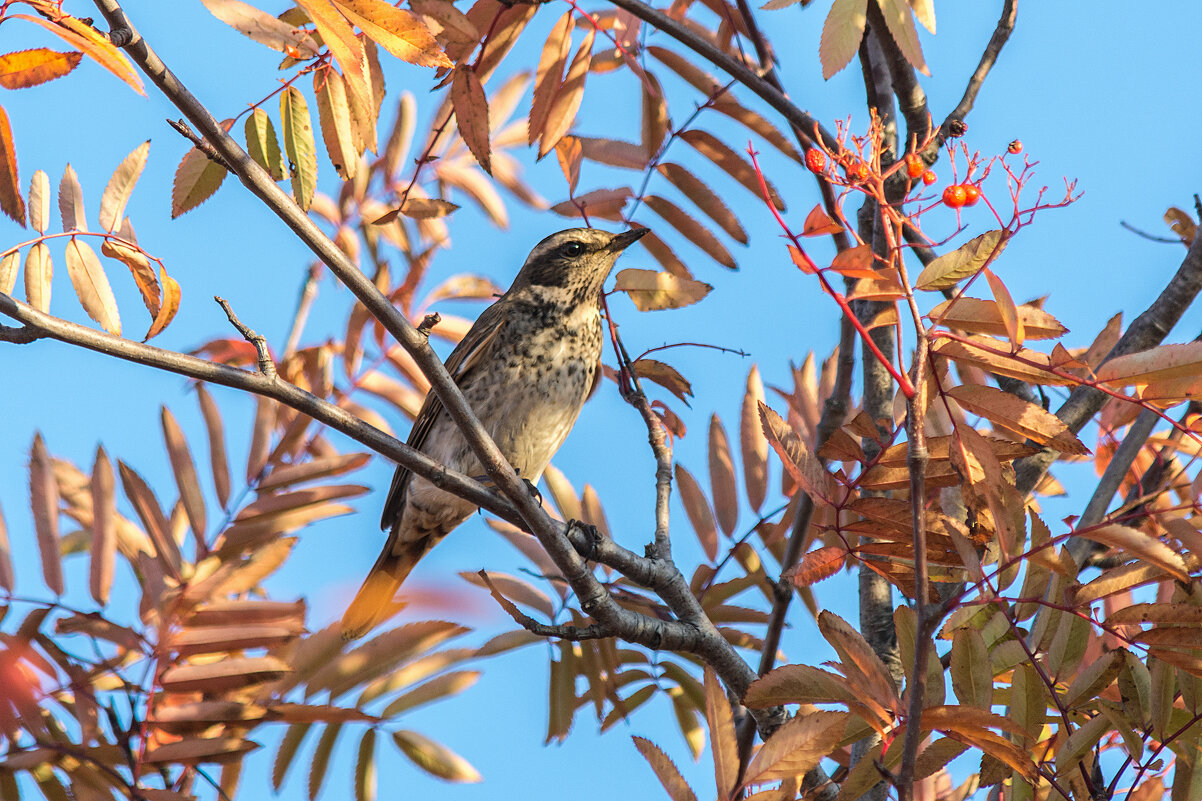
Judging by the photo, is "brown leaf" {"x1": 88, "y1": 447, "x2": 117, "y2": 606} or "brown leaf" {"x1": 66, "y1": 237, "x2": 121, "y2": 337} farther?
"brown leaf" {"x1": 88, "y1": 447, "x2": 117, "y2": 606}

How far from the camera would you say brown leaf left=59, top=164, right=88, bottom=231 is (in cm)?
249

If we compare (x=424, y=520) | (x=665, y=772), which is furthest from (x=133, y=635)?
(x=424, y=520)

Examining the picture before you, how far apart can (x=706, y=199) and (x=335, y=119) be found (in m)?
1.28

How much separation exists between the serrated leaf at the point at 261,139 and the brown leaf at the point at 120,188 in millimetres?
233

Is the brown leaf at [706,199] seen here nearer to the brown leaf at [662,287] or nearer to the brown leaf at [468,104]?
the brown leaf at [662,287]

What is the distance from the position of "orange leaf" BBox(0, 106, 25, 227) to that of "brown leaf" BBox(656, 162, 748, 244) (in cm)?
187

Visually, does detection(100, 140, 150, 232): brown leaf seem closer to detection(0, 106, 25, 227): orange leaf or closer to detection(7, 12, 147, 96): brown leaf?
detection(0, 106, 25, 227): orange leaf

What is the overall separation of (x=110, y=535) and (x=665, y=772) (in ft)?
5.05

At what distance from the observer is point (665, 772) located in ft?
6.67

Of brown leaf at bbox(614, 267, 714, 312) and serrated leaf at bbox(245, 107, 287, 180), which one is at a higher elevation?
serrated leaf at bbox(245, 107, 287, 180)

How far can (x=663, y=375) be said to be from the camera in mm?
3623

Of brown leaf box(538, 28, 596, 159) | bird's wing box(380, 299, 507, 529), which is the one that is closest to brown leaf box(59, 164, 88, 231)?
brown leaf box(538, 28, 596, 159)

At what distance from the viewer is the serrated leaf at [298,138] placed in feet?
8.71

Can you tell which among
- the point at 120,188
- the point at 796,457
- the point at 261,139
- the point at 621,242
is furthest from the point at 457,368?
the point at 796,457
